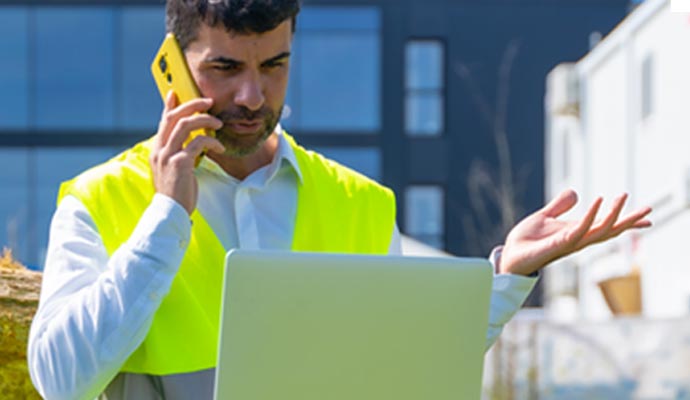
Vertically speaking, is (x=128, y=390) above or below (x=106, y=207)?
below

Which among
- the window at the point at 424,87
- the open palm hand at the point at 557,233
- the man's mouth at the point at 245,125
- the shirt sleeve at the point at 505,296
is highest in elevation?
the window at the point at 424,87

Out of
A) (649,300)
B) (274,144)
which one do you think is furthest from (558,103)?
(274,144)

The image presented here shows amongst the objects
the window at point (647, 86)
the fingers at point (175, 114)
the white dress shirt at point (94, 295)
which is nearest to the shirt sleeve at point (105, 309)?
the white dress shirt at point (94, 295)

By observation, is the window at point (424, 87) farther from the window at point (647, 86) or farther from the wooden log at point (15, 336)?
the wooden log at point (15, 336)

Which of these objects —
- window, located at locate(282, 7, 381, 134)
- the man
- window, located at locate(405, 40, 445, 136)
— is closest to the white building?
window, located at locate(282, 7, 381, 134)

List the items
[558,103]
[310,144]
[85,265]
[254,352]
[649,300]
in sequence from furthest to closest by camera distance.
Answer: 1. [310,144]
2. [558,103]
3. [649,300]
4. [85,265]
5. [254,352]

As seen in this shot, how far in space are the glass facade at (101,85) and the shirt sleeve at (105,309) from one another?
1686cm

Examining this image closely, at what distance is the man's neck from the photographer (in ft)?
8.54

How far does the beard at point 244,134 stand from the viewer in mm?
2471

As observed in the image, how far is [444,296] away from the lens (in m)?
2.07

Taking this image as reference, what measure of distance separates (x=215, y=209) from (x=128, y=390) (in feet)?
1.24

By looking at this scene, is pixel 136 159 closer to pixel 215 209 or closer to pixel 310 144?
pixel 215 209

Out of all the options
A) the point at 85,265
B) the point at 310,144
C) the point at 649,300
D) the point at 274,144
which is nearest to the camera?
the point at 85,265

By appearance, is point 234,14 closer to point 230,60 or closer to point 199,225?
point 230,60
